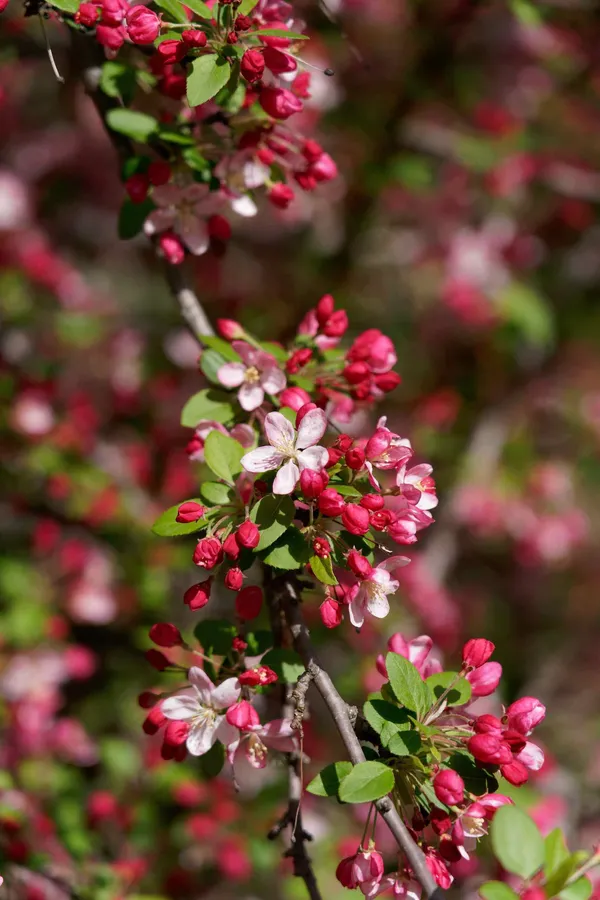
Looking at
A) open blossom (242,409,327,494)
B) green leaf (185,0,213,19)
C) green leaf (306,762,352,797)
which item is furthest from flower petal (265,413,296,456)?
green leaf (185,0,213,19)

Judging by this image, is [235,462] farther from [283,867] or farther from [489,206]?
[489,206]

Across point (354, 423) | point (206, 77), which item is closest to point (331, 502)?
point (206, 77)

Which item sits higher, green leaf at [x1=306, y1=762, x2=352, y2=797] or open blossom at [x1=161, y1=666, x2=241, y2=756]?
green leaf at [x1=306, y1=762, x2=352, y2=797]

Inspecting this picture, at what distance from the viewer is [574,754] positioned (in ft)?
9.52

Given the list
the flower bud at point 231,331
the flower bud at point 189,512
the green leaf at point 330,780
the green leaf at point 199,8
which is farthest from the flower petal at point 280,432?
the green leaf at point 199,8

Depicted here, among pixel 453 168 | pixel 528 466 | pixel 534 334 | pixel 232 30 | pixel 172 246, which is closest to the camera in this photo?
pixel 232 30

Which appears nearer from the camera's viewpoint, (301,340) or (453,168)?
(301,340)

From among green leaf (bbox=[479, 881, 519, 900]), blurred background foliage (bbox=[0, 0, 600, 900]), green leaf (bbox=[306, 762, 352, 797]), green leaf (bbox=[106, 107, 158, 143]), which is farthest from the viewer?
blurred background foliage (bbox=[0, 0, 600, 900])

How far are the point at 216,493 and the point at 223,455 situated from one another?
5cm

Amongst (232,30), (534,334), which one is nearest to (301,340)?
(232,30)

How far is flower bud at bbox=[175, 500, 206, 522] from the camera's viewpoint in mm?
891

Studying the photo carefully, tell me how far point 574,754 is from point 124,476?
193 centimetres

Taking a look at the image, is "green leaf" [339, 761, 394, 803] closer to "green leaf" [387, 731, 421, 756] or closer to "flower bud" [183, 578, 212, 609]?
"green leaf" [387, 731, 421, 756]

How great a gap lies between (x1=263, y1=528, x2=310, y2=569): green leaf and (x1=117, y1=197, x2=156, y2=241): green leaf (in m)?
0.53
